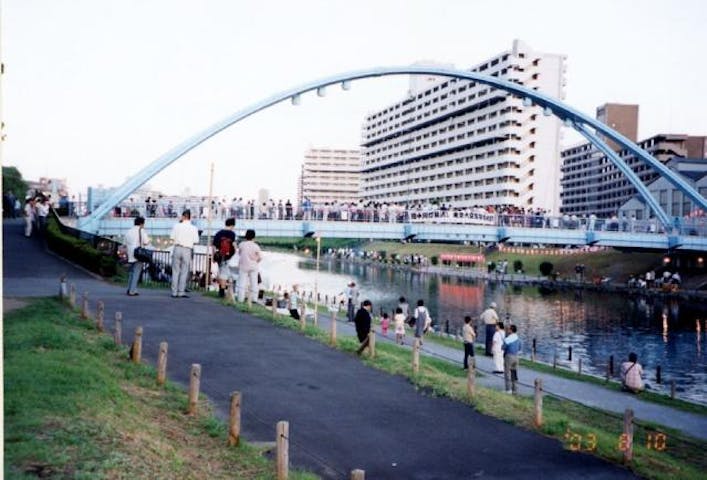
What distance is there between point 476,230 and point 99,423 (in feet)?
119

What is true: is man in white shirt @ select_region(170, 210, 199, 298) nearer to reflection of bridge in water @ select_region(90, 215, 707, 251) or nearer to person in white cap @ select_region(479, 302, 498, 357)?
person in white cap @ select_region(479, 302, 498, 357)

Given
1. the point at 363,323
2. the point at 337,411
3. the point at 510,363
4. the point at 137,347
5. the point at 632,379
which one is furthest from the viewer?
the point at 632,379

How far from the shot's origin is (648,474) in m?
9.50

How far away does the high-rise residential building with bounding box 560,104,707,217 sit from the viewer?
357ft

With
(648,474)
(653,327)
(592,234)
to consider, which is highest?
(592,234)

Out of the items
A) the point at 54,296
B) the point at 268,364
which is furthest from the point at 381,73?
the point at 268,364

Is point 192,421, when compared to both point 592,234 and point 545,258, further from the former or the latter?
point 545,258

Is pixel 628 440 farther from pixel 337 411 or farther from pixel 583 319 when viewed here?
pixel 583 319

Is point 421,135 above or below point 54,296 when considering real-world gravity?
above

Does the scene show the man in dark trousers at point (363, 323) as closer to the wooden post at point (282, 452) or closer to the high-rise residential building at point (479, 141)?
the wooden post at point (282, 452)

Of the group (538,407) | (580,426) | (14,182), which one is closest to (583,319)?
(580,426)

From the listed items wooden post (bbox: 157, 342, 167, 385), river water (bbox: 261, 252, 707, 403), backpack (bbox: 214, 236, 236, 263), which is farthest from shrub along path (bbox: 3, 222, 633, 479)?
river water (bbox: 261, 252, 707, 403)

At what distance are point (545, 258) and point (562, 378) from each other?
6161 centimetres

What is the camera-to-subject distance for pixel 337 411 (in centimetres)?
1085
